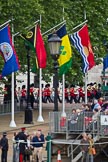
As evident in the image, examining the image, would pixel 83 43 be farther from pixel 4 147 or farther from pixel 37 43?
pixel 4 147

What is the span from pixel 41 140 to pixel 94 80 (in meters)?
56.2

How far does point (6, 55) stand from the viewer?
33.7 metres

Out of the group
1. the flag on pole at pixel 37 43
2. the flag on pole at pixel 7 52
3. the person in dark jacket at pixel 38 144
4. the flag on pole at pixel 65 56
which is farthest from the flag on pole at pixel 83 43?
the person in dark jacket at pixel 38 144

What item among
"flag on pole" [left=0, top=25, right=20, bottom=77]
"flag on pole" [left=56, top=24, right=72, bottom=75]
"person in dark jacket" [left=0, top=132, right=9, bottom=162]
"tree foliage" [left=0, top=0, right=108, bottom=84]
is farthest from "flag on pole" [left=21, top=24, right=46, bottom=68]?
"person in dark jacket" [left=0, top=132, right=9, bottom=162]

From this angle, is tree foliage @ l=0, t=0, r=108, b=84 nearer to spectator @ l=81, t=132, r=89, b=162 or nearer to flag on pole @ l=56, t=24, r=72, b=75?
flag on pole @ l=56, t=24, r=72, b=75

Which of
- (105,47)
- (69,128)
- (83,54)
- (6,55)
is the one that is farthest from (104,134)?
(105,47)

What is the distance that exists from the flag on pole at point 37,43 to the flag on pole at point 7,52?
252 cm

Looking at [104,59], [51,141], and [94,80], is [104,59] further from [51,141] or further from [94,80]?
[94,80]

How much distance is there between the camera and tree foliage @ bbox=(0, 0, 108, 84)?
3800cm

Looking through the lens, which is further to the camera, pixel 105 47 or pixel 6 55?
pixel 105 47

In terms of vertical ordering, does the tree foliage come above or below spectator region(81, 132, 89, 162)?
above

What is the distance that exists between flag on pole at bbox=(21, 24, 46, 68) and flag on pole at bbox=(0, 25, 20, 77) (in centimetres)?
252

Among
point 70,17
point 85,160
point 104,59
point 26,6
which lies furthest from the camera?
point 104,59

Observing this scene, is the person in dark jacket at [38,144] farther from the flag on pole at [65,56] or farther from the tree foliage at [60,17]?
the tree foliage at [60,17]
